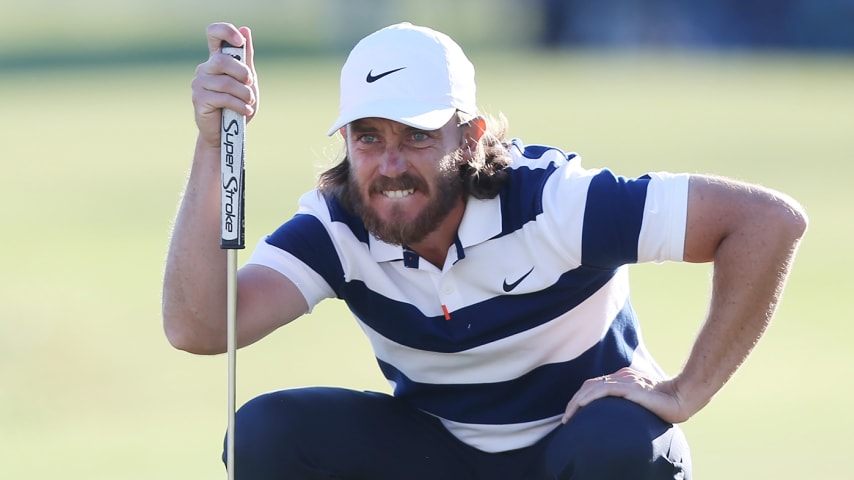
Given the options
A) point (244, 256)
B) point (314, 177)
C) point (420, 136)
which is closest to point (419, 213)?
point (420, 136)

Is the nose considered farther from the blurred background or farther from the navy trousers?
the blurred background

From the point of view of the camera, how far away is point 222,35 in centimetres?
396

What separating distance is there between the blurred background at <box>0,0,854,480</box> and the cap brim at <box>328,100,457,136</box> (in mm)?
1100

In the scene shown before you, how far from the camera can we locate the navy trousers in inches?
160

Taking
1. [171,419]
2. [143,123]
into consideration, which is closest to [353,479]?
[171,419]

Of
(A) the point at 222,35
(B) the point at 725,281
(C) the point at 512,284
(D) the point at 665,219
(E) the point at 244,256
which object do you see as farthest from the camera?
(E) the point at 244,256

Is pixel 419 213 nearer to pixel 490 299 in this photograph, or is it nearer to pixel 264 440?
pixel 490 299

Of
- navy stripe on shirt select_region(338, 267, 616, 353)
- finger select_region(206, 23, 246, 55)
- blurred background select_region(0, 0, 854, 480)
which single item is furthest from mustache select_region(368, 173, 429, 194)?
blurred background select_region(0, 0, 854, 480)

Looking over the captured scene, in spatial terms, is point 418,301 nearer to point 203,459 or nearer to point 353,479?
point 353,479

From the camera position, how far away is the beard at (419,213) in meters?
Answer: 4.32

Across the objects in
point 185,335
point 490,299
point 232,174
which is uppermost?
point 232,174

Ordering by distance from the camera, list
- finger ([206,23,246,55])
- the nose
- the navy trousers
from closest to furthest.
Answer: finger ([206,23,246,55])
the navy trousers
the nose

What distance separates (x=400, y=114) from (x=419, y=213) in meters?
0.29

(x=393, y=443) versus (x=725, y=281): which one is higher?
(x=725, y=281)
